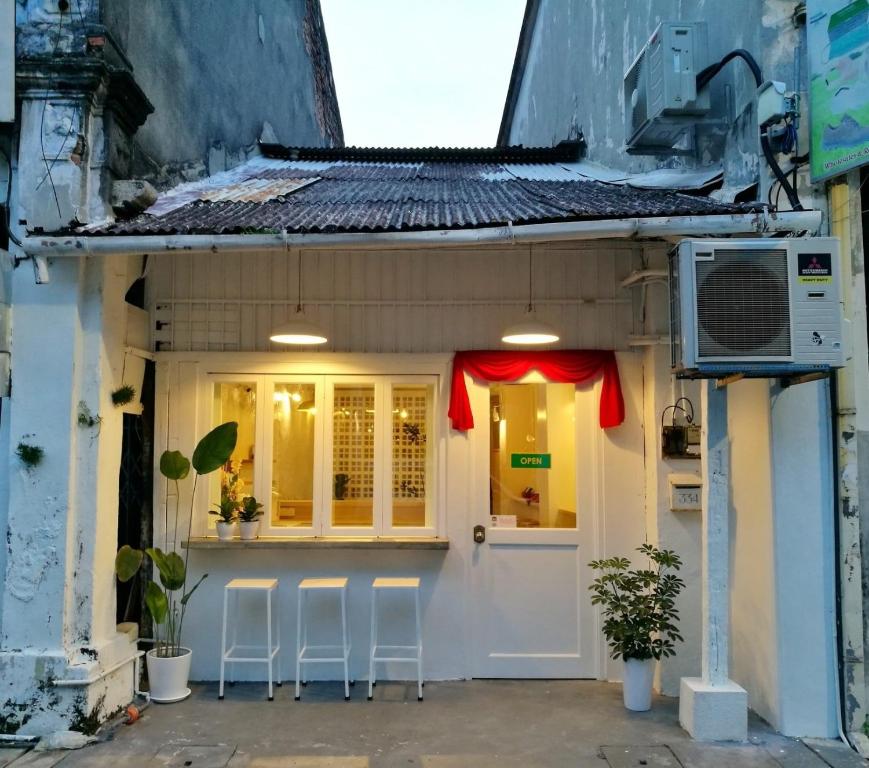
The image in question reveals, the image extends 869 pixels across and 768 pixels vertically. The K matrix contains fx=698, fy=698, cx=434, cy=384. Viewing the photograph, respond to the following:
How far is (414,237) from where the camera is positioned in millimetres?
4570

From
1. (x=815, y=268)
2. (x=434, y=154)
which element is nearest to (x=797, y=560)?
(x=815, y=268)

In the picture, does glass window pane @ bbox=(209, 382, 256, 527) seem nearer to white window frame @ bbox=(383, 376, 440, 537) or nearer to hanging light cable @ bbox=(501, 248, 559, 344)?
white window frame @ bbox=(383, 376, 440, 537)

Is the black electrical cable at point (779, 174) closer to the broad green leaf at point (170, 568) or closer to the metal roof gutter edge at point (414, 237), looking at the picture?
the metal roof gutter edge at point (414, 237)

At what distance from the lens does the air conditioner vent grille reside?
424 cm

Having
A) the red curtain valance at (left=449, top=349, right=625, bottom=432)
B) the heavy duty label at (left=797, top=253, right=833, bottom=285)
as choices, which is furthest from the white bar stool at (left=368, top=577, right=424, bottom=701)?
the heavy duty label at (left=797, top=253, right=833, bottom=285)

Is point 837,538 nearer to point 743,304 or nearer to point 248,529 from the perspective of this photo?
point 743,304

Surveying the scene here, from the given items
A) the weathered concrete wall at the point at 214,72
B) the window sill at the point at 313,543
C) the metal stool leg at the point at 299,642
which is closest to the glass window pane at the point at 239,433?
the window sill at the point at 313,543

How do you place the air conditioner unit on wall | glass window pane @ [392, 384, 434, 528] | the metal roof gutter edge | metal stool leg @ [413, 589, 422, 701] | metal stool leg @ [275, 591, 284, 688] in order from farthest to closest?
glass window pane @ [392, 384, 434, 528] → metal stool leg @ [275, 591, 284, 688] → metal stool leg @ [413, 589, 422, 701] → the air conditioner unit on wall → the metal roof gutter edge

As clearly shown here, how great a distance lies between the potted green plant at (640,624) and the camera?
513cm

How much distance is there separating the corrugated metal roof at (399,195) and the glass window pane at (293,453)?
1654mm

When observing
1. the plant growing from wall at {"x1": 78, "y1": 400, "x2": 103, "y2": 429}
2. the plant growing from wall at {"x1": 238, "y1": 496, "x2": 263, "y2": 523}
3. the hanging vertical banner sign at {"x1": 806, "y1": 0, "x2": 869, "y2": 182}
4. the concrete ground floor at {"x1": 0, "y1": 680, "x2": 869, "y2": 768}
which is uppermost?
the hanging vertical banner sign at {"x1": 806, "y1": 0, "x2": 869, "y2": 182}

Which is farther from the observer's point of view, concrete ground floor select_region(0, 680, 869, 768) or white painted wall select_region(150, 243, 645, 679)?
white painted wall select_region(150, 243, 645, 679)

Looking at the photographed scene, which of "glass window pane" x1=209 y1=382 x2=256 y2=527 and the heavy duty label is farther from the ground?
the heavy duty label

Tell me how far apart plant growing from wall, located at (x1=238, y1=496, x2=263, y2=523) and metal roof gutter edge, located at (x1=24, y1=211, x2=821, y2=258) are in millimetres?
2278
